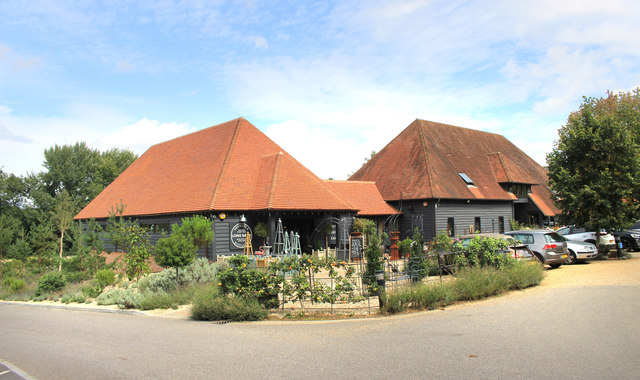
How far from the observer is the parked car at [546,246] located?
1712 centimetres

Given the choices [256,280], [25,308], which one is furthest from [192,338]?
[25,308]

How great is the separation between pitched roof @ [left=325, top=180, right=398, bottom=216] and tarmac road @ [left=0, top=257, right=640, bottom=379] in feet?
54.4

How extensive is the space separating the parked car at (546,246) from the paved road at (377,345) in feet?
16.7

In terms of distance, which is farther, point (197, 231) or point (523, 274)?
point (197, 231)

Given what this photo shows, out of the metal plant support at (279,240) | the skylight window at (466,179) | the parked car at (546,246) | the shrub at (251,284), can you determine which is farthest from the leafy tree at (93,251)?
the skylight window at (466,179)

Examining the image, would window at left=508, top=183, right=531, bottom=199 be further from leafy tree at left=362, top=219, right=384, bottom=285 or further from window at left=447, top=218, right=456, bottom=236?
leafy tree at left=362, top=219, right=384, bottom=285

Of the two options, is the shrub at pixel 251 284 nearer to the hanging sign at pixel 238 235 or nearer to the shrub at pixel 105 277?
the shrub at pixel 105 277

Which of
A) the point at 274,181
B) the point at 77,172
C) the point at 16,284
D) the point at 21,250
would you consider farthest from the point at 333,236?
the point at 77,172

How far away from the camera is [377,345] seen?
797 cm

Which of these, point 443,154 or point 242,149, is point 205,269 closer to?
point 242,149

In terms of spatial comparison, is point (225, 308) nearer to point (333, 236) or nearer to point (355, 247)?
point (355, 247)

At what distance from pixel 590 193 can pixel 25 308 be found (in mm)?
23660

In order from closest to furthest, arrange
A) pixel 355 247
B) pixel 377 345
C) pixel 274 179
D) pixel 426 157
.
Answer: pixel 377 345 < pixel 355 247 < pixel 274 179 < pixel 426 157

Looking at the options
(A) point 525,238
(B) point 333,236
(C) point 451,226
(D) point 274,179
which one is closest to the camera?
(A) point 525,238
